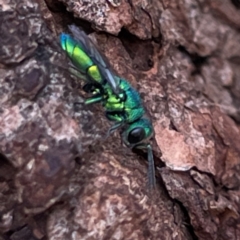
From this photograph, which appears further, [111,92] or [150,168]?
[111,92]

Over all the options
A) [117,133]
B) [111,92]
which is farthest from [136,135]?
[111,92]

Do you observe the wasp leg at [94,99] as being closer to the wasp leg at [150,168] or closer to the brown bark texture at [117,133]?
the brown bark texture at [117,133]

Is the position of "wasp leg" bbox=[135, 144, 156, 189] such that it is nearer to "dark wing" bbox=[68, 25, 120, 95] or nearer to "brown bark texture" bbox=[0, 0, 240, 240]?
"brown bark texture" bbox=[0, 0, 240, 240]

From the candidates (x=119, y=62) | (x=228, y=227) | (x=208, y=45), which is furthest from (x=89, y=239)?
(x=208, y=45)

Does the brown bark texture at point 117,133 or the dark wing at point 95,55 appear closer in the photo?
the brown bark texture at point 117,133

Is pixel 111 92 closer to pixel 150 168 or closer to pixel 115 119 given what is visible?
pixel 115 119

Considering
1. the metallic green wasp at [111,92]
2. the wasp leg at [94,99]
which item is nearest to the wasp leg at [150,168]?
the metallic green wasp at [111,92]

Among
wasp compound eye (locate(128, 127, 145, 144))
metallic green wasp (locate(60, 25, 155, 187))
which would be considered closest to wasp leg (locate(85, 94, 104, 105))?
metallic green wasp (locate(60, 25, 155, 187))
